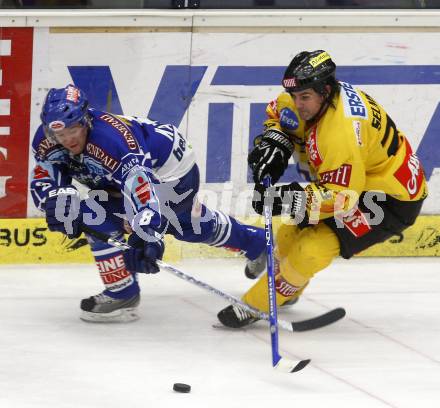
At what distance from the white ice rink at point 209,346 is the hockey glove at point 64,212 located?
0.42 meters

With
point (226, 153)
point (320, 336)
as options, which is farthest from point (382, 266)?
point (320, 336)

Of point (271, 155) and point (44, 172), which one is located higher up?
point (271, 155)

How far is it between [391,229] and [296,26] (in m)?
1.44

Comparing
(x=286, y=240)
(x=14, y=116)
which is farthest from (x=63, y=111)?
(x=14, y=116)

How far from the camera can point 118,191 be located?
4805 millimetres

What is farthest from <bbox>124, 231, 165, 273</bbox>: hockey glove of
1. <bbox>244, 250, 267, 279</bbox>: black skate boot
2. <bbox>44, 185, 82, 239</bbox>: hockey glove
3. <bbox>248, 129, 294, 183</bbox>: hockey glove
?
<bbox>244, 250, 267, 279</bbox>: black skate boot

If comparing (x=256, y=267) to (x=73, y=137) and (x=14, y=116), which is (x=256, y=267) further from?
(x=14, y=116)

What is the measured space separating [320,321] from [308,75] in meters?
0.99

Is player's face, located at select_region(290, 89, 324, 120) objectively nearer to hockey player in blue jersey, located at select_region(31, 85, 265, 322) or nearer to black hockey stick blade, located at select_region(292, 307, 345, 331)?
hockey player in blue jersey, located at select_region(31, 85, 265, 322)

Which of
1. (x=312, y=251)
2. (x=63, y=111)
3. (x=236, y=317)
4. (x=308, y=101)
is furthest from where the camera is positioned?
(x=236, y=317)

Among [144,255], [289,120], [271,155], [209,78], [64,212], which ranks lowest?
[144,255]

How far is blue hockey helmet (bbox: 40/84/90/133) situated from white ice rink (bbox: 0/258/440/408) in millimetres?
812

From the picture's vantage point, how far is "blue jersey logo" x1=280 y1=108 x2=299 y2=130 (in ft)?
15.7

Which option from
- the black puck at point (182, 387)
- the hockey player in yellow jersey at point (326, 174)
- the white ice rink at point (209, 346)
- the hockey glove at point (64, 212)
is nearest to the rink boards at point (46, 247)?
the white ice rink at point (209, 346)
